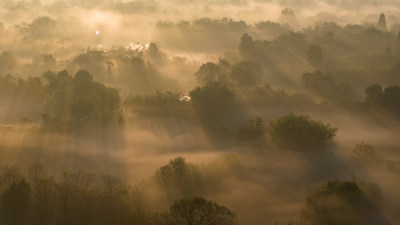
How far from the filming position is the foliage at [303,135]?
4650cm

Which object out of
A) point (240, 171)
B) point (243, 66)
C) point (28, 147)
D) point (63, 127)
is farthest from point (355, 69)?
point (28, 147)

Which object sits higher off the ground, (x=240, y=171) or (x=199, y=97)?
(x=199, y=97)

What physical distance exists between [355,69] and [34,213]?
262 ft

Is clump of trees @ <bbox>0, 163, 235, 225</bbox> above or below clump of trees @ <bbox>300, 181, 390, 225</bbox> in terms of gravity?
above

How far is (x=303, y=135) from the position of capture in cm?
4622

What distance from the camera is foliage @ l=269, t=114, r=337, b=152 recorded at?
46500mm

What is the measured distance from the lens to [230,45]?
128m

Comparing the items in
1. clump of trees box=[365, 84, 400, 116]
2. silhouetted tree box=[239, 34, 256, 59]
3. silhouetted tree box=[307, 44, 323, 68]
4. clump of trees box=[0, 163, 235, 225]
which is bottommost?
clump of trees box=[0, 163, 235, 225]

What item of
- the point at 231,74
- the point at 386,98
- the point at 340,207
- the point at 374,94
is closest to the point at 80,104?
the point at 231,74

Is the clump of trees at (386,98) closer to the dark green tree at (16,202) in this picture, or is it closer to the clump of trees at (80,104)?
the clump of trees at (80,104)

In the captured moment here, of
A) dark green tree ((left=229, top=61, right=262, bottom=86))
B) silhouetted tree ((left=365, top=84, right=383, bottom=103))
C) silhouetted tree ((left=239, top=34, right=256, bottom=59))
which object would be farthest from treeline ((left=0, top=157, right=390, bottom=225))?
silhouetted tree ((left=239, top=34, right=256, bottom=59))

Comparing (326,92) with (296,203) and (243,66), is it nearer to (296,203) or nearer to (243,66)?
(243,66)

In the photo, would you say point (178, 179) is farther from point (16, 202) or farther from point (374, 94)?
point (374, 94)

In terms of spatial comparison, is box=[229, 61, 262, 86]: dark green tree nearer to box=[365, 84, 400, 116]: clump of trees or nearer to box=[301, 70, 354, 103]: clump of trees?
box=[301, 70, 354, 103]: clump of trees
